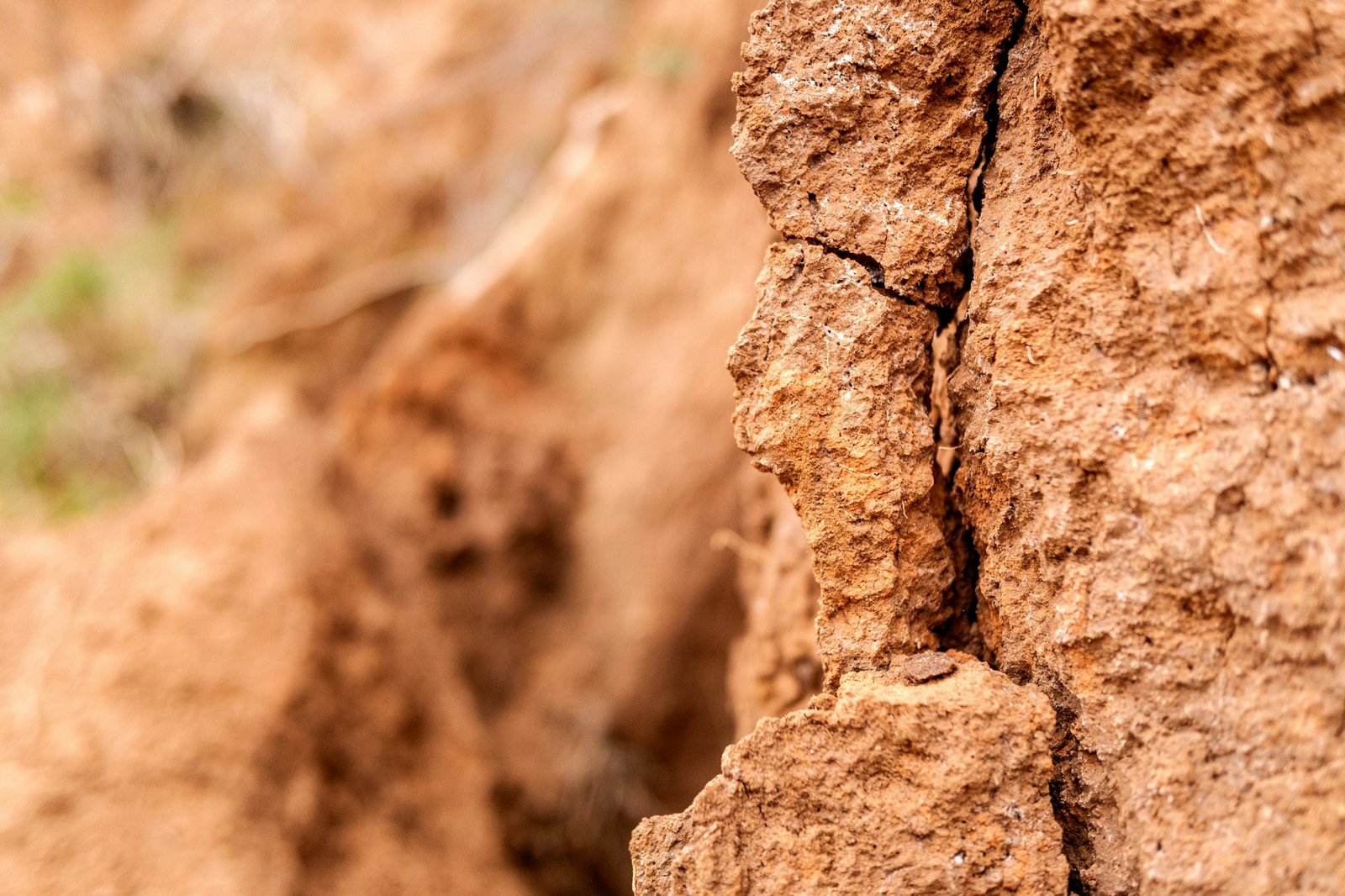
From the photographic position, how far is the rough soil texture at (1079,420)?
1.11 metres

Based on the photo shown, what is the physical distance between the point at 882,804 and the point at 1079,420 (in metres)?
0.50

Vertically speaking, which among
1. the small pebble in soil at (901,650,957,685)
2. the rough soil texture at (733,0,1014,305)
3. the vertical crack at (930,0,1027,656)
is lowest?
the small pebble in soil at (901,650,957,685)

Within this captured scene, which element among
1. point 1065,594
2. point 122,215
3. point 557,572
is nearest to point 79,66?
point 122,215

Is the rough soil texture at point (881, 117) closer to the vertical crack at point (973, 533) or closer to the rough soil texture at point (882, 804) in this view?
the vertical crack at point (973, 533)

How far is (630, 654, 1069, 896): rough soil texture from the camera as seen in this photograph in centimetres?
121

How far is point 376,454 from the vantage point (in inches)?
147

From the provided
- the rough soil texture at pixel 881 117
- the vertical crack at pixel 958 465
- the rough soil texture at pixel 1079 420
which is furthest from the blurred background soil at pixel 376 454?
the rough soil texture at pixel 881 117

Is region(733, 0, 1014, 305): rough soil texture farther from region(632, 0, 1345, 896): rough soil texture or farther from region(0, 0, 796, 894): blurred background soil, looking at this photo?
region(0, 0, 796, 894): blurred background soil

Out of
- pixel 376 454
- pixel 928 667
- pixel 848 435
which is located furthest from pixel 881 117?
pixel 376 454

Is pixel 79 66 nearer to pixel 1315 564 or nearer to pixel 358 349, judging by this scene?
pixel 358 349

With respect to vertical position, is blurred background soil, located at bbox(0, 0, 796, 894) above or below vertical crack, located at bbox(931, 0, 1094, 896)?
above

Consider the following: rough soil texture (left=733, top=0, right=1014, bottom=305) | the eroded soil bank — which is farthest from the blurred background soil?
rough soil texture (left=733, top=0, right=1014, bottom=305)

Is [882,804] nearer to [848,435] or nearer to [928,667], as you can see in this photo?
[928,667]

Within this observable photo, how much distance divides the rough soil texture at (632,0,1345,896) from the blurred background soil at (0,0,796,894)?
2.18 ft
